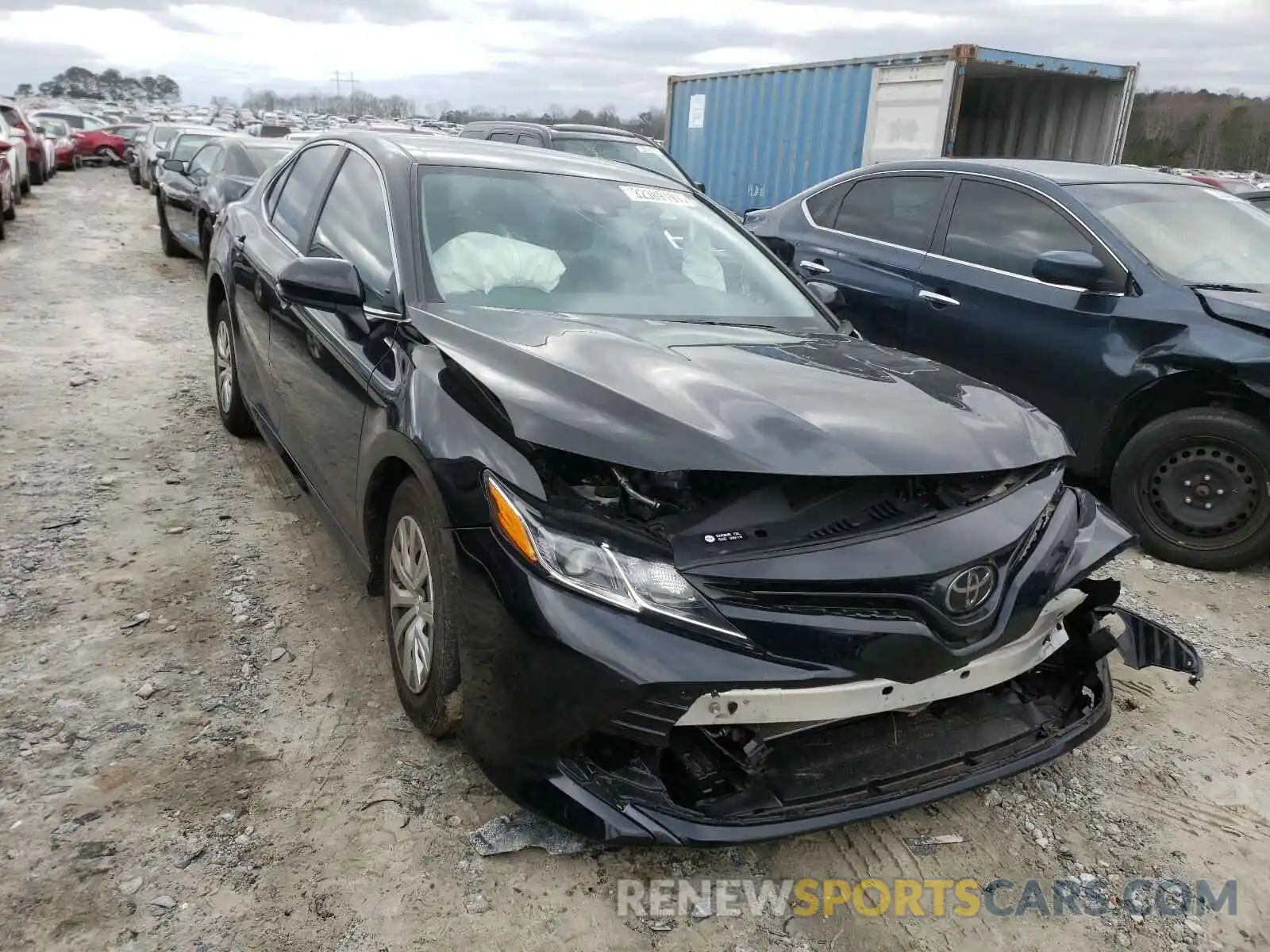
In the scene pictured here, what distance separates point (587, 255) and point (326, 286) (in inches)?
34.7

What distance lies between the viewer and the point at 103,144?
102ft

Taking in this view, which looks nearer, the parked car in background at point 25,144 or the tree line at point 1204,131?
the parked car in background at point 25,144

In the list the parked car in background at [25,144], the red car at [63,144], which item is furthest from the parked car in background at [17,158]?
the red car at [63,144]

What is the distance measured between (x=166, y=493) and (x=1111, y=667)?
411 centimetres

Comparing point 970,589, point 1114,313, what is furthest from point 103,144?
point 970,589

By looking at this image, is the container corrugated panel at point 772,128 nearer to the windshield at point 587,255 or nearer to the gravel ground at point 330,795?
the windshield at point 587,255

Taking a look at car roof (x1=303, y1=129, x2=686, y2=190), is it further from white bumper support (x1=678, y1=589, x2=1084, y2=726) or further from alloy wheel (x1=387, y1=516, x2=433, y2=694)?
white bumper support (x1=678, y1=589, x2=1084, y2=726)

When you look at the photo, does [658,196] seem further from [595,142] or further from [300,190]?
[595,142]

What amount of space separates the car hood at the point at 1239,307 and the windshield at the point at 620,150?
21.6 feet

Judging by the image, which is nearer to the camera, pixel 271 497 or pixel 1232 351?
pixel 1232 351

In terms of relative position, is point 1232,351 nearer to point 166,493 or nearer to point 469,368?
point 469,368

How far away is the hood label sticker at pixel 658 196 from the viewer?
3664 mm

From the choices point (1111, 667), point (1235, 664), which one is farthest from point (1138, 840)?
point (1235, 664)

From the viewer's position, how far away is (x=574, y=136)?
10.3 meters
